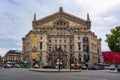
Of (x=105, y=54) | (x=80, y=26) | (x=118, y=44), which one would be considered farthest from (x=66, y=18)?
(x=105, y=54)

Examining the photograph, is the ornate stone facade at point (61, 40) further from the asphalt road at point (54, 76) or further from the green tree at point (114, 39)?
the asphalt road at point (54, 76)

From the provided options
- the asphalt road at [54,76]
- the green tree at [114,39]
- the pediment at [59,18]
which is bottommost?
the asphalt road at [54,76]

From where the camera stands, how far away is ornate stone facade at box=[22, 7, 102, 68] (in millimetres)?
112750

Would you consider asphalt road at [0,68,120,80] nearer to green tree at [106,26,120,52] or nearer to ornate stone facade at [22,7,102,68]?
green tree at [106,26,120,52]

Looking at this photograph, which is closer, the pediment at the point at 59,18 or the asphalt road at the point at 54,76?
the asphalt road at the point at 54,76

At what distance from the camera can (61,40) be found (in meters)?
119

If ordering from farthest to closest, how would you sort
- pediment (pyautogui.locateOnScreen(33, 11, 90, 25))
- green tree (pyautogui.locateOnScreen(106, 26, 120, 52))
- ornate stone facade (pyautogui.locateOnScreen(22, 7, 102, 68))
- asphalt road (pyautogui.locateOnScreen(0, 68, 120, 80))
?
pediment (pyautogui.locateOnScreen(33, 11, 90, 25)) < ornate stone facade (pyautogui.locateOnScreen(22, 7, 102, 68)) < green tree (pyautogui.locateOnScreen(106, 26, 120, 52)) < asphalt road (pyautogui.locateOnScreen(0, 68, 120, 80))

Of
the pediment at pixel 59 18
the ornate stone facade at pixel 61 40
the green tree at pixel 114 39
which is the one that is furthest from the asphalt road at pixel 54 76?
the pediment at pixel 59 18

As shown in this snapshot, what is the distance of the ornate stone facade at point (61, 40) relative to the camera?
113 metres

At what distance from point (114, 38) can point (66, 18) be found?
5083cm

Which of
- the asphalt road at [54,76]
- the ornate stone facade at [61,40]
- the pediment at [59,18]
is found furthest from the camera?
the pediment at [59,18]

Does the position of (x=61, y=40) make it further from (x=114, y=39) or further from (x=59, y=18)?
(x=114, y=39)

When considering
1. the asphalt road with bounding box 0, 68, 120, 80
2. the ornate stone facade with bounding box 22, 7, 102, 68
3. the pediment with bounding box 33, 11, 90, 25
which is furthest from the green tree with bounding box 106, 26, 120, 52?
the pediment with bounding box 33, 11, 90, 25

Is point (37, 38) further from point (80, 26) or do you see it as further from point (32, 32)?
point (80, 26)
